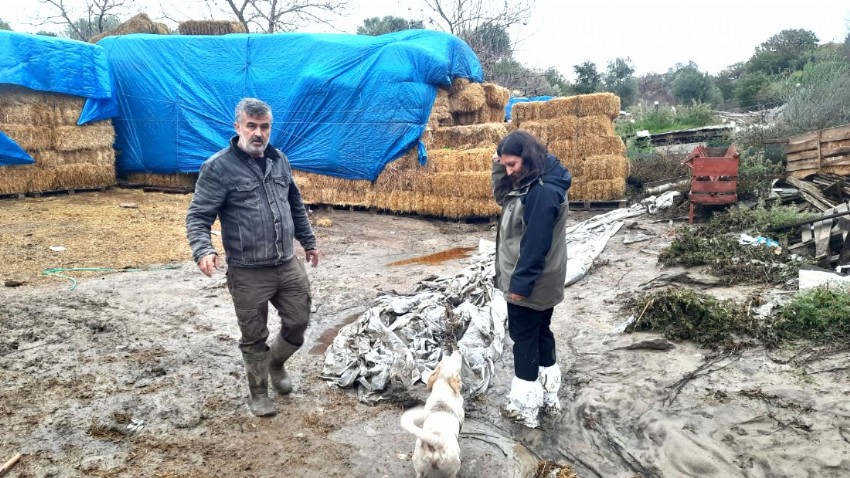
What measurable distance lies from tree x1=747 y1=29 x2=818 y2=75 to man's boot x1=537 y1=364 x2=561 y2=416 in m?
28.6

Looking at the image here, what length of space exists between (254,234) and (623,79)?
33233 mm

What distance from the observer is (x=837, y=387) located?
12.3 ft

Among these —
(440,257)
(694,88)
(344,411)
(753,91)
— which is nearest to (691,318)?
(344,411)

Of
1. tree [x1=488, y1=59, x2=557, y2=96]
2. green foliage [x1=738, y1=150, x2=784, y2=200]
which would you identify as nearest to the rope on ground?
green foliage [x1=738, y1=150, x2=784, y2=200]

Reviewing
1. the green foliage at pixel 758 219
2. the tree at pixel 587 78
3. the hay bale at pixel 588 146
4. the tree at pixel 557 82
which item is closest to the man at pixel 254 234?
the green foliage at pixel 758 219

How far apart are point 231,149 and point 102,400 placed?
2.04 metres

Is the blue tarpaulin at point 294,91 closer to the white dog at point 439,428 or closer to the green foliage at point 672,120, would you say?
the white dog at point 439,428

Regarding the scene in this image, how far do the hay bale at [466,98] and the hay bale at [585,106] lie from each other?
5.25 ft

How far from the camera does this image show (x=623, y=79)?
1293 inches

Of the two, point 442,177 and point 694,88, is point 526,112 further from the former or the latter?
point 694,88

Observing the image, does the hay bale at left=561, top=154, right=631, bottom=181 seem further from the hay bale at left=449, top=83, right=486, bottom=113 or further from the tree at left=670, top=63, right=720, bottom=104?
the tree at left=670, top=63, right=720, bottom=104

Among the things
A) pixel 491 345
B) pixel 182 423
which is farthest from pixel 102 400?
pixel 491 345

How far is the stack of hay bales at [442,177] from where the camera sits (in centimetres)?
1238

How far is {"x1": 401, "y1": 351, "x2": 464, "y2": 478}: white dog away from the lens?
2.92 meters
